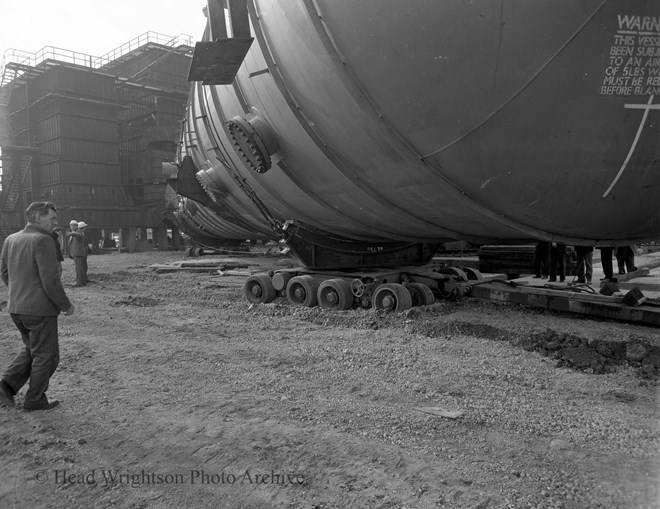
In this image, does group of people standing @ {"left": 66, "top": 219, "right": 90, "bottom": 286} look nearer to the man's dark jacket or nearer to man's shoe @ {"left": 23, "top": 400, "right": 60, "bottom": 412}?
the man's dark jacket

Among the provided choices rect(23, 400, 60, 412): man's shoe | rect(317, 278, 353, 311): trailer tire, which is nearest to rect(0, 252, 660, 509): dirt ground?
rect(23, 400, 60, 412): man's shoe

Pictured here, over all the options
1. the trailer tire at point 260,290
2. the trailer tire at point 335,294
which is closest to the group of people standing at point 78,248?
the trailer tire at point 260,290

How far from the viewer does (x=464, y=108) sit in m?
3.76

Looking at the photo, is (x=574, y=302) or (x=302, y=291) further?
(x=302, y=291)

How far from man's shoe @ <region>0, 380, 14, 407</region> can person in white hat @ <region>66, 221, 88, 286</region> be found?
8.24m

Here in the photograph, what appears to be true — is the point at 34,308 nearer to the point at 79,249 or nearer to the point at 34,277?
the point at 34,277

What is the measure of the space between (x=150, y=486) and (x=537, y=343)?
3704 millimetres

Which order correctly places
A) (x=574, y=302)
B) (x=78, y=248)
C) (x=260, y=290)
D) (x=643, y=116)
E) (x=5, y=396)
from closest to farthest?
(x=643, y=116)
(x=5, y=396)
(x=574, y=302)
(x=260, y=290)
(x=78, y=248)

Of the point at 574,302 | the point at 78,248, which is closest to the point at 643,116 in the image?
the point at 574,302

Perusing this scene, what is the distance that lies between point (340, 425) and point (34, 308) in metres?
2.28

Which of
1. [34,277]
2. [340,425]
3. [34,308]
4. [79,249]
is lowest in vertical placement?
[340,425]

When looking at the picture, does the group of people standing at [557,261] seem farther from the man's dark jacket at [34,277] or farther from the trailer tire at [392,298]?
the man's dark jacket at [34,277]

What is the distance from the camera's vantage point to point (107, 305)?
8383 millimetres

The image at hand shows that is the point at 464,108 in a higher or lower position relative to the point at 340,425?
higher
